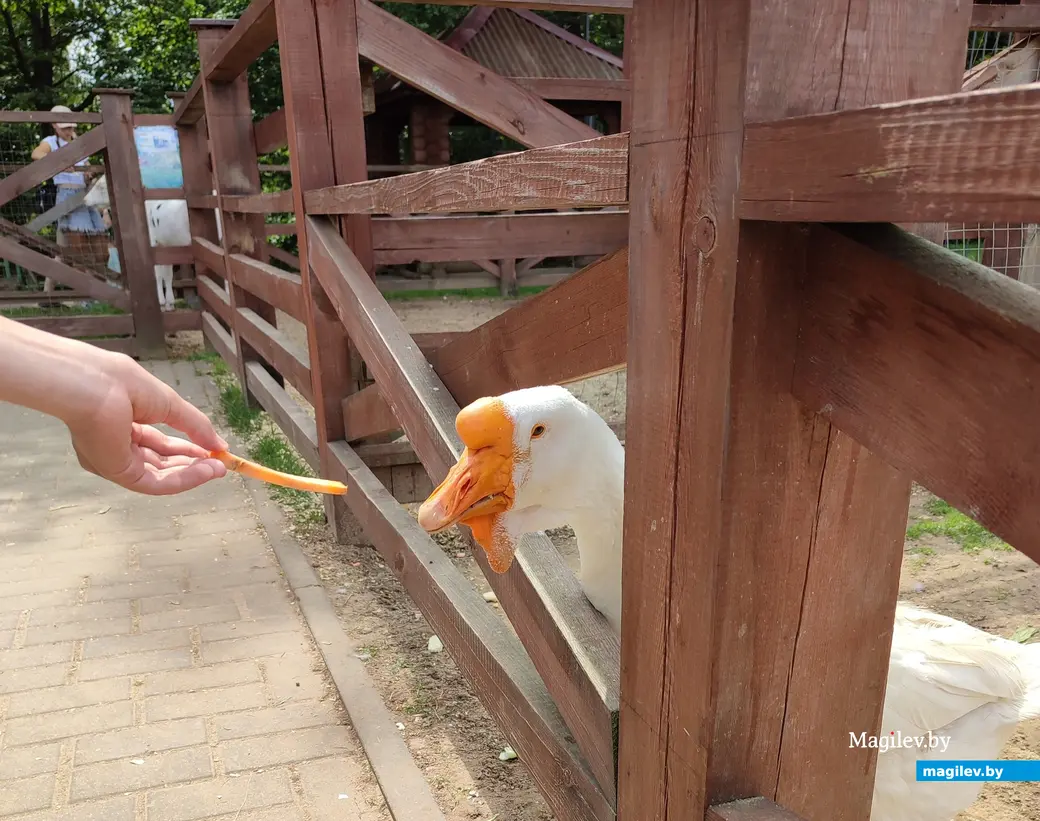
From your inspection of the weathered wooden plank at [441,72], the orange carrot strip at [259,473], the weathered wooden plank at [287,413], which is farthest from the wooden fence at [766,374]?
the weathered wooden plank at [287,413]

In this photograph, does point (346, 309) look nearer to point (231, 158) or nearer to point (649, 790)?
point (649, 790)

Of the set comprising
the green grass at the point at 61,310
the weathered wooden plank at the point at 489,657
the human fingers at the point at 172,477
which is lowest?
the green grass at the point at 61,310

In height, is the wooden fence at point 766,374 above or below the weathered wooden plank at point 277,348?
above

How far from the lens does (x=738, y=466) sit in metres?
1.01

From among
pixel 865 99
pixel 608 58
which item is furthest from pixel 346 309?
pixel 608 58

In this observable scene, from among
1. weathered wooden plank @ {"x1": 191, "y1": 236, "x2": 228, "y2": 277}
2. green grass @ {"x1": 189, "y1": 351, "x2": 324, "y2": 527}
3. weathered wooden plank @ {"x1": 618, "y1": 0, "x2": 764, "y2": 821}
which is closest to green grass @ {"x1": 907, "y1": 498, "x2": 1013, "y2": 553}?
green grass @ {"x1": 189, "y1": 351, "x2": 324, "y2": 527}

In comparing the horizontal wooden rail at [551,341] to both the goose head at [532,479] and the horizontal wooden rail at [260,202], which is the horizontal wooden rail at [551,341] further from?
the horizontal wooden rail at [260,202]

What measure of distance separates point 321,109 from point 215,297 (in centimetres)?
421

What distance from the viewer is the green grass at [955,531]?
12.4 feet

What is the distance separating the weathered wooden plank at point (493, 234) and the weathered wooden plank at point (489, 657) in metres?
1.06

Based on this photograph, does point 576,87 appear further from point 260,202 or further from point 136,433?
point 136,433

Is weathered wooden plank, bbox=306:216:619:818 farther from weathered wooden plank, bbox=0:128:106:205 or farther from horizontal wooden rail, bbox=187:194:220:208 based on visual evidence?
weathered wooden plank, bbox=0:128:106:205

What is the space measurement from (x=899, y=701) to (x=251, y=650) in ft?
7.18

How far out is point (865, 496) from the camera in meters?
1.12
